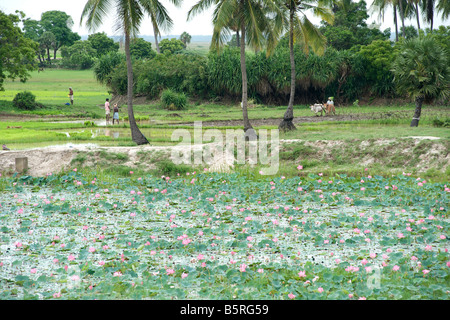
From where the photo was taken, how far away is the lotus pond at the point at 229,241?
4980 millimetres

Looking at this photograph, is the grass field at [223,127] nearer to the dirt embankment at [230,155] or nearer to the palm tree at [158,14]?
the dirt embankment at [230,155]

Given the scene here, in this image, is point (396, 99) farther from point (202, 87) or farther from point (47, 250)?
point (47, 250)

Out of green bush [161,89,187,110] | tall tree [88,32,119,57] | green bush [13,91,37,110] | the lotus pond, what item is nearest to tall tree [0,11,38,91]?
green bush [13,91,37,110]

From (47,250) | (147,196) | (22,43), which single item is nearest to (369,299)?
(47,250)

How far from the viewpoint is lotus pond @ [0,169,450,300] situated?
16.3 ft

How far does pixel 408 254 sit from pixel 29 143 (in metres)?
14.3

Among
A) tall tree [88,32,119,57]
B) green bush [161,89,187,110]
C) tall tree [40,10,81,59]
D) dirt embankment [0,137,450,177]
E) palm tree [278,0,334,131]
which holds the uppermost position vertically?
tall tree [40,10,81,59]

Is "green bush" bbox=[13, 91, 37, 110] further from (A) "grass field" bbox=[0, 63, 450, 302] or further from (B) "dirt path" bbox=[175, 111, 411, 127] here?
(A) "grass field" bbox=[0, 63, 450, 302]

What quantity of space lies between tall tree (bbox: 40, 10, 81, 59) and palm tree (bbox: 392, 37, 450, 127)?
66.3 metres

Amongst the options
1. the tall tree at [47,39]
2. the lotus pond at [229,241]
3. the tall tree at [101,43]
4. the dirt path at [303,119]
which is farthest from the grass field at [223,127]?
the tall tree at [47,39]

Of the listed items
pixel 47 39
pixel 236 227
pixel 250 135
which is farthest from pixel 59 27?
pixel 236 227

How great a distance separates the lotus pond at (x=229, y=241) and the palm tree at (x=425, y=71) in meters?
9.30

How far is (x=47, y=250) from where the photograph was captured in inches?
250

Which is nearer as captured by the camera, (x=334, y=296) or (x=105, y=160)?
Result: (x=334, y=296)
